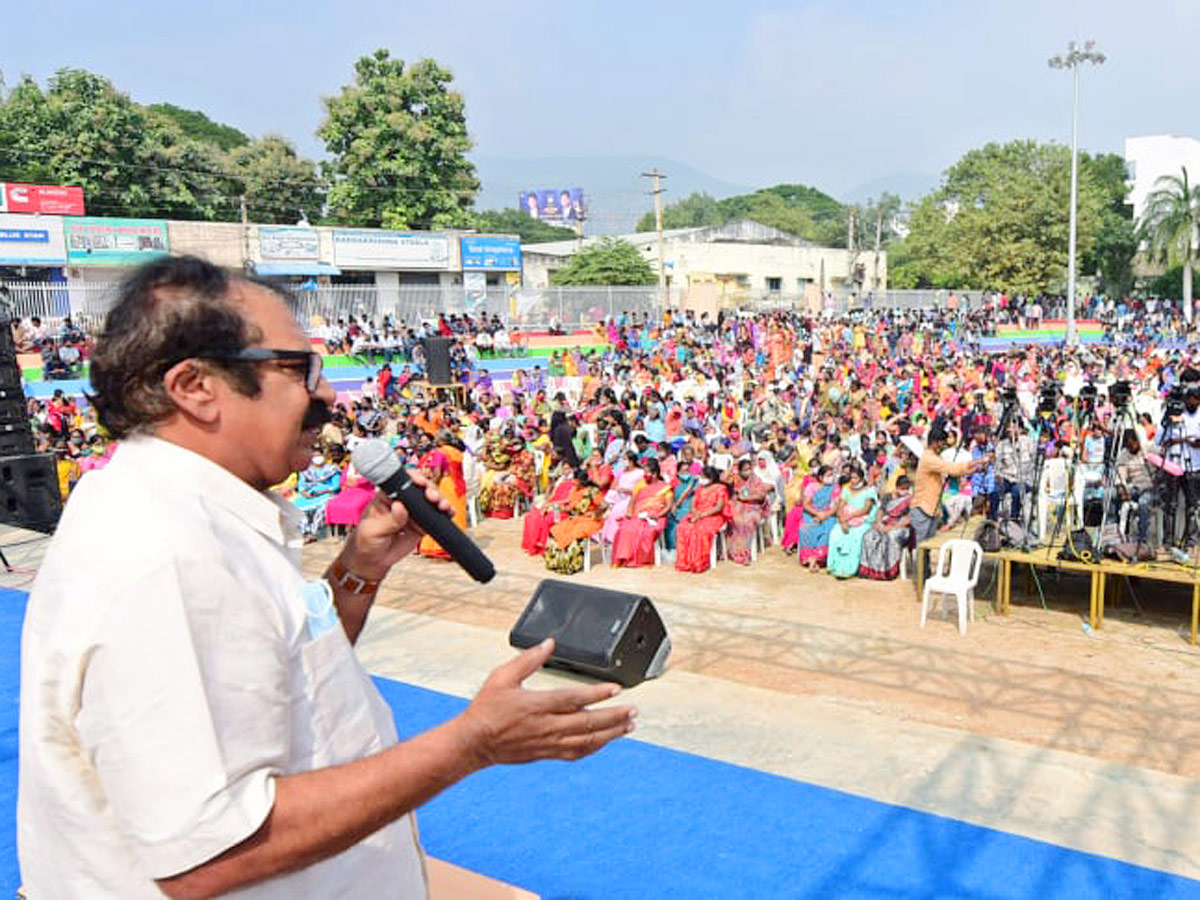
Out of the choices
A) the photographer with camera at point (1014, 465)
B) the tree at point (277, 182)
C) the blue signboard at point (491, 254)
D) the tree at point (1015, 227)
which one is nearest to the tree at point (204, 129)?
the tree at point (277, 182)

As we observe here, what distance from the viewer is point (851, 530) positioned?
7.87 meters

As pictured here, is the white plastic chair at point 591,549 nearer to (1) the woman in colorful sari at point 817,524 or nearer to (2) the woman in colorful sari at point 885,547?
(1) the woman in colorful sari at point 817,524

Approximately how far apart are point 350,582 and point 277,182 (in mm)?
37554

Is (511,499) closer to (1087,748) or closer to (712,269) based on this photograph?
(1087,748)

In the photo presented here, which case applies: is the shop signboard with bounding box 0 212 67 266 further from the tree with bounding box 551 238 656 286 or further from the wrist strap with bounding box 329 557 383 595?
the wrist strap with bounding box 329 557 383 595

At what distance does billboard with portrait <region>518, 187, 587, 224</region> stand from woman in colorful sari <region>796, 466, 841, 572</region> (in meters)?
44.3

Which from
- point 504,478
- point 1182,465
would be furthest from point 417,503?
point 504,478

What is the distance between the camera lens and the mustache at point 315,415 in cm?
122

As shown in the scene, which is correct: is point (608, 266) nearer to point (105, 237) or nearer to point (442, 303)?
point (442, 303)

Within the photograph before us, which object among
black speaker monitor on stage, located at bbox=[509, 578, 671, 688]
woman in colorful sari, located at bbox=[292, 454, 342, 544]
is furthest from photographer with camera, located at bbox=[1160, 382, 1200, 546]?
woman in colorful sari, located at bbox=[292, 454, 342, 544]

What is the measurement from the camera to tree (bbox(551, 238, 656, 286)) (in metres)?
35.6

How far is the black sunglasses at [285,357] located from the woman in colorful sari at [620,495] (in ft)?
24.4

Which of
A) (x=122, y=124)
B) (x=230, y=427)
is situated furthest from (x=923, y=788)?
(x=122, y=124)

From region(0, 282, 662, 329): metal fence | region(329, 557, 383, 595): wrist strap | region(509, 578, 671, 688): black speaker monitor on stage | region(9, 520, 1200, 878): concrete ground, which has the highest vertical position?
region(0, 282, 662, 329): metal fence
